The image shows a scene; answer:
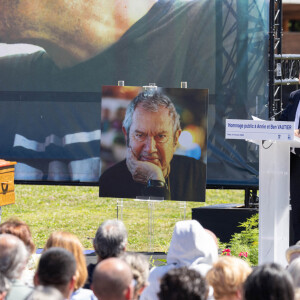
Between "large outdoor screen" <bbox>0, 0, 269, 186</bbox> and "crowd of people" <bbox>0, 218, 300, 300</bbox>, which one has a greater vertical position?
"large outdoor screen" <bbox>0, 0, 269, 186</bbox>

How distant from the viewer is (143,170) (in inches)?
258

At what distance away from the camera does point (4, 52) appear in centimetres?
795

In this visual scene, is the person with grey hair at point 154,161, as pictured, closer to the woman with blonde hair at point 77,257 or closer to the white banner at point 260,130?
the white banner at point 260,130

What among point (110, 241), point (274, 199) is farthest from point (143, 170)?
point (110, 241)

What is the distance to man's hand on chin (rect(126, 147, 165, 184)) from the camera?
6539 mm

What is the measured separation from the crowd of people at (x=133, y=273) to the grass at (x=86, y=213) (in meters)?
4.62

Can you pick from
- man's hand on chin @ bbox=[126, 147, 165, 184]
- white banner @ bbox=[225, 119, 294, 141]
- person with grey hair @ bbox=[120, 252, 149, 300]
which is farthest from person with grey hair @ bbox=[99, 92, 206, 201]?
person with grey hair @ bbox=[120, 252, 149, 300]

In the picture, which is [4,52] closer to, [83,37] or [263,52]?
[83,37]

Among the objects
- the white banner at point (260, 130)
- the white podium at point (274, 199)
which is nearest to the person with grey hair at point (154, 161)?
the white podium at point (274, 199)

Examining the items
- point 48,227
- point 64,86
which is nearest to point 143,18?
point 64,86

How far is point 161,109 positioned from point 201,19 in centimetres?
180

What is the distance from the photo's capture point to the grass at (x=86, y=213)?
8.96 m

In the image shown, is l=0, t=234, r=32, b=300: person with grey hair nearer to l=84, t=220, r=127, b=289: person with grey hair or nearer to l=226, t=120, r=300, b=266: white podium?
l=84, t=220, r=127, b=289: person with grey hair

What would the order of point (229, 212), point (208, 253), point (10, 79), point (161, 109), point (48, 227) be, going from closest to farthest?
point (208, 253) < point (161, 109) < point (229, 212) < point (10, 79) < point (48, 227)
